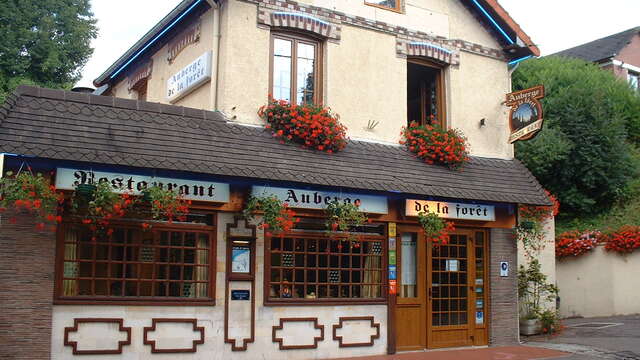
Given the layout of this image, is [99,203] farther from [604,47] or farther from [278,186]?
[604,47]

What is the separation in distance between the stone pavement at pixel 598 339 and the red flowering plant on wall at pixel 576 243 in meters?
1.99

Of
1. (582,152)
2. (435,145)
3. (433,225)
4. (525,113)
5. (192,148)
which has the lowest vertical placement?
(433,225)

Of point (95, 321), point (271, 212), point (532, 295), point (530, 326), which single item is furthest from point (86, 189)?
point (532, 295)

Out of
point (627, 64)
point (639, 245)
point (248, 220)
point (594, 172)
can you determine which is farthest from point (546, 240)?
point (627, 64)

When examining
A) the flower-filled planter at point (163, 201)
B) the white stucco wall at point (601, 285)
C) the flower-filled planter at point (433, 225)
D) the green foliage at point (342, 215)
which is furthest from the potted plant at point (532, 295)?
the flower-filled planter at point (163, 201)

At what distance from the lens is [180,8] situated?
45.2ft

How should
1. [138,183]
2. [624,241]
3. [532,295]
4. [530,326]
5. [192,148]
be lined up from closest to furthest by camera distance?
[138,183] < [192,148] < [530,326] < [532,295] < [624,241]

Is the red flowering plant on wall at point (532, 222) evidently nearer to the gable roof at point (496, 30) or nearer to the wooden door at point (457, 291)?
the wooden door at point (457, 291)

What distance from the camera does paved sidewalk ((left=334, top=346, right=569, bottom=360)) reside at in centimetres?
1292

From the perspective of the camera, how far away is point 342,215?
1200cm

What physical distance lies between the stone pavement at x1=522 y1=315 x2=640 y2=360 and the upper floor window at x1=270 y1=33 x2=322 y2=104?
6.73 metres

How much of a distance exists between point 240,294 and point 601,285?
12.0 meters

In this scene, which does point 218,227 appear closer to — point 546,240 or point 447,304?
point 447,304

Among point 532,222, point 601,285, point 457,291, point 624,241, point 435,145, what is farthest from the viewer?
point 601,285
